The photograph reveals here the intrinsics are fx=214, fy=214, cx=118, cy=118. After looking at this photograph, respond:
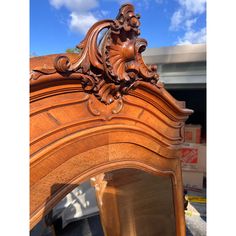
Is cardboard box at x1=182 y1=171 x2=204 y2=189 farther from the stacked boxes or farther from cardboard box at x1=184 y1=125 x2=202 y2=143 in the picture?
cardboard box at x1=184 y1=125 x2=202 y2=143

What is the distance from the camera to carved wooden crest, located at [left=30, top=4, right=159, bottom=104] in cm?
40

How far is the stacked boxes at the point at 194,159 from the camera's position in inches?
115

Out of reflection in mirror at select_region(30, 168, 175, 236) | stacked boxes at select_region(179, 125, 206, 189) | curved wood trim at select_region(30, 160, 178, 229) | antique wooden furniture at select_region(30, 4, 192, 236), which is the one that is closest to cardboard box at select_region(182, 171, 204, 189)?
stacked boxes at select_region(179, 125, 206, 189)

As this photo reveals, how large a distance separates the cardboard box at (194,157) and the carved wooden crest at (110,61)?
8.70ft

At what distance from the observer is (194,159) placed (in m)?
2.99

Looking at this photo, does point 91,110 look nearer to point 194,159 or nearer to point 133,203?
point 133,203

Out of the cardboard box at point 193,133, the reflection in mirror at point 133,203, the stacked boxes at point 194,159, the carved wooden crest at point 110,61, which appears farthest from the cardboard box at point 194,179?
the carved wooden crest at point 110,61

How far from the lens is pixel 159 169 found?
2.25 feet

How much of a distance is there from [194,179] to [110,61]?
288 cm

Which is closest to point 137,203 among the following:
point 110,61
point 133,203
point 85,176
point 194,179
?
point 133,203

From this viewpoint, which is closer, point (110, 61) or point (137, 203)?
point (110, 61)
